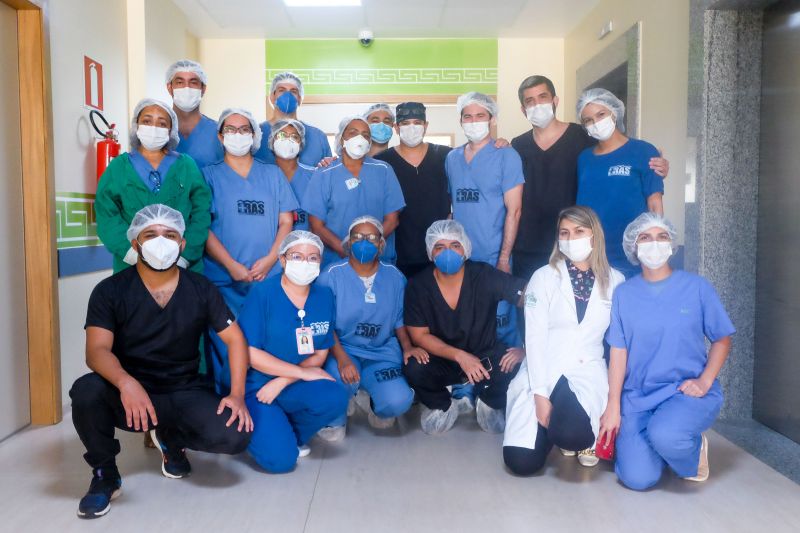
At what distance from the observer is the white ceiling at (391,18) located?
538 centimetres

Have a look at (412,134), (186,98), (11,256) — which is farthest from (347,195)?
(11,256)

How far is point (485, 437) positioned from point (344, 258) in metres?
1.08

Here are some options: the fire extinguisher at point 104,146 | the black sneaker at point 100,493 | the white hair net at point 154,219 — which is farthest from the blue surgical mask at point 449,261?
the fire extinguisher at point 104,146

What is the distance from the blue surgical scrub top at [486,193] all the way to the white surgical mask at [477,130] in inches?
2.6

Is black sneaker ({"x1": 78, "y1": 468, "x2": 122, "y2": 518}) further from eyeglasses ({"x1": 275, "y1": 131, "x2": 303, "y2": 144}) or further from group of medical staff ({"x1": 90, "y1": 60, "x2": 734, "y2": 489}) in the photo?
eyeglasses ({"x1": 275, "y1": 131, "x2": 303, "y2": 144})

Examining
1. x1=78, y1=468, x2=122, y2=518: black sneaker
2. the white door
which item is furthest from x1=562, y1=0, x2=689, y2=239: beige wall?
the white door

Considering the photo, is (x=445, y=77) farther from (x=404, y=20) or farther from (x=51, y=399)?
(x=51, y=399)

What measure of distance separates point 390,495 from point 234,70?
5078 millimetres

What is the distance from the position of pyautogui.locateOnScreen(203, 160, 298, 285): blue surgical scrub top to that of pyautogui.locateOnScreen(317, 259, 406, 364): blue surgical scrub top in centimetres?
31

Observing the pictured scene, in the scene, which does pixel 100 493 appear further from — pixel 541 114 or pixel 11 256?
pixel 541 114

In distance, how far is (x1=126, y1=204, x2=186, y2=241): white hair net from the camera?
94.8 inches

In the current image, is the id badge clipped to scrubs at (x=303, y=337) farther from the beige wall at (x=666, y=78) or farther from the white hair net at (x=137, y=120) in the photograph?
the beige wall at (x=666, y=78)

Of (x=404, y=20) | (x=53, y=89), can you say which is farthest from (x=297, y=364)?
(x=404, y=20)

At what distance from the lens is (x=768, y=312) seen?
316 centimetres
